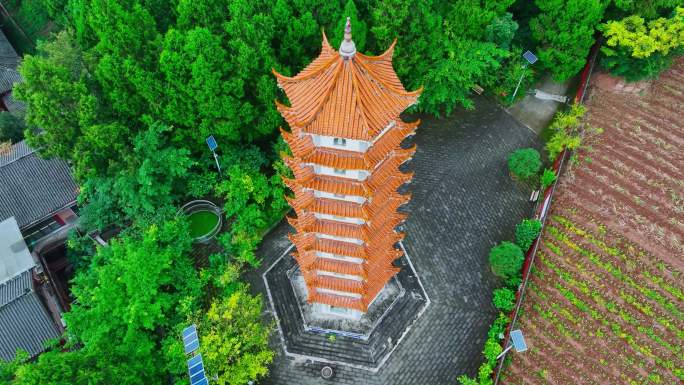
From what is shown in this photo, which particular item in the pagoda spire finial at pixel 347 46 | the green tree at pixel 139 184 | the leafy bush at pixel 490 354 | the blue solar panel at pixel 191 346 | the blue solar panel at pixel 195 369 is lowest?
the leafy bush at pixel 490 354

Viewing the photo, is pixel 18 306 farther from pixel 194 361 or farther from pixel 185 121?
pixel 185 121

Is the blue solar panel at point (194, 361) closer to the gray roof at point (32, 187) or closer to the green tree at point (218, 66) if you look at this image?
the green tree at point (218, 66)

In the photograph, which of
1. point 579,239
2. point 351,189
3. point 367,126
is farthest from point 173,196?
point 579,239

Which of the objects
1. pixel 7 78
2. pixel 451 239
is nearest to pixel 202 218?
pixel 451 239

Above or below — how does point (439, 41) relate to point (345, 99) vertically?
below

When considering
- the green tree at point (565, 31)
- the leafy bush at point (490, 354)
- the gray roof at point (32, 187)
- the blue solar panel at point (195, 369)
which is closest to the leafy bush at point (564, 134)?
the green tree at point (565, 31)

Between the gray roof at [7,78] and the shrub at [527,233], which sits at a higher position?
the gray roof at [7,78]
